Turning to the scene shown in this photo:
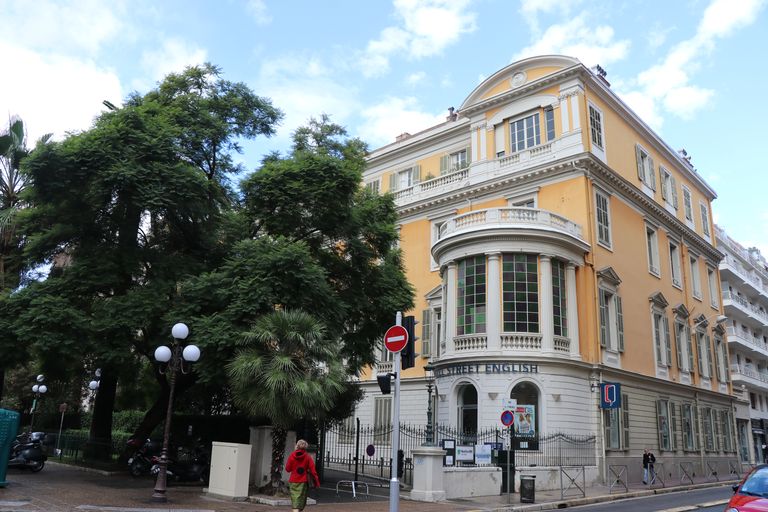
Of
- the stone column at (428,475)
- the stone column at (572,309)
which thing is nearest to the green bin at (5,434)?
the stone column at (428,475)

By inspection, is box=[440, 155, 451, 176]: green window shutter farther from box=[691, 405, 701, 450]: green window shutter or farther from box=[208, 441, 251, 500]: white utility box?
box=[208, 441, 251, 500]: white utility box

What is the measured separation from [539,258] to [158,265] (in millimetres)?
14726

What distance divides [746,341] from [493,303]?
31641 millimetres

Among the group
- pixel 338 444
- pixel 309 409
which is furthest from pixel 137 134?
pixel 338 444

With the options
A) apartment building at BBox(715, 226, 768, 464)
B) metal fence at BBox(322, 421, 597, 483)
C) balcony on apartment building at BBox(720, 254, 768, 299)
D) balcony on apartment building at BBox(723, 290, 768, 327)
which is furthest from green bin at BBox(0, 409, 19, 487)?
balcony on apartment building at BBox(720, 254, 768, 299)

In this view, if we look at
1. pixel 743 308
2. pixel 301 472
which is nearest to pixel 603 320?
pixel 301 472

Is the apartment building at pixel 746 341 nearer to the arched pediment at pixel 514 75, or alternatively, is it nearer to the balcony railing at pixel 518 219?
the balcony railing at pixel 518 219

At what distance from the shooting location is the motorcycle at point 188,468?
18359 millimetres

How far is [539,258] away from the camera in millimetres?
25547

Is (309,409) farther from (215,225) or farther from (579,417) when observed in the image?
(579,417)

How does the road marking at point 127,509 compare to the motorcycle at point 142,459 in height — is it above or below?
below

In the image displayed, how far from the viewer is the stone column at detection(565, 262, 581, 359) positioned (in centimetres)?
2552

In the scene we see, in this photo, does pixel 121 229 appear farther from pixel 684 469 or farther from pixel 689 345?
pixel 689 345

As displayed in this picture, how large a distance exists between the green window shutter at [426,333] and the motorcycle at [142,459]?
15.5 metres
